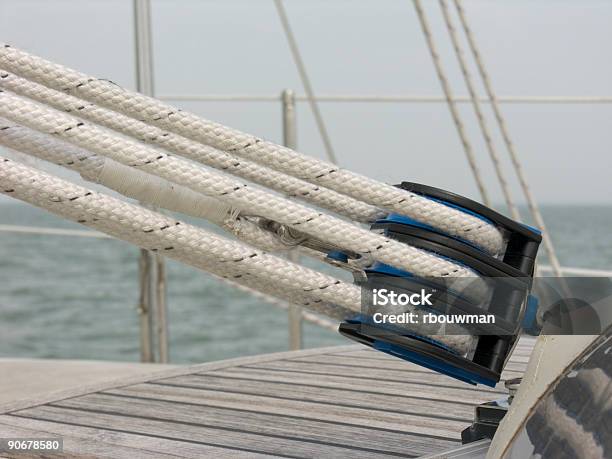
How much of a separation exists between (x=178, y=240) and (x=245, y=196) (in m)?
0.08

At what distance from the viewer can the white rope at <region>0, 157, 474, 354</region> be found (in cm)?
94

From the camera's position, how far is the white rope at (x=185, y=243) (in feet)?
3.07

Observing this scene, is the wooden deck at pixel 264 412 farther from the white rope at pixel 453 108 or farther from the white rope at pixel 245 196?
the white rope at pixel 453 108

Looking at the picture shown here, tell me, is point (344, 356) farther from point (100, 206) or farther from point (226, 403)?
point (100, 206)

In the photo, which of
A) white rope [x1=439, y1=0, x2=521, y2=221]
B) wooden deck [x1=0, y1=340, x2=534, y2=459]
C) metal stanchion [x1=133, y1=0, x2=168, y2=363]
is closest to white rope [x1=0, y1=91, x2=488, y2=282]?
wooden deck [x1=0, y1=340, x2=534, y2=459]

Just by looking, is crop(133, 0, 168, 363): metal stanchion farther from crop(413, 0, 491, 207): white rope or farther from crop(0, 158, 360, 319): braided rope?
crop(0, 158, 360, 319): braided rope

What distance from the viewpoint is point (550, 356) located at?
953 millimetres

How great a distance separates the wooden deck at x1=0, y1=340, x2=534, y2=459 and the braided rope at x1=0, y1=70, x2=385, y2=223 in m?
0.42

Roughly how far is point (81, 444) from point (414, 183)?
2.13ft

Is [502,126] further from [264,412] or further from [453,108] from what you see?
[264,412]

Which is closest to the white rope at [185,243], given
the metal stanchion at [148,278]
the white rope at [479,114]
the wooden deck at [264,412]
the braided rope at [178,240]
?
the braided rope at [178,240]

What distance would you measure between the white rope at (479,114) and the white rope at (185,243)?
127 centimetres

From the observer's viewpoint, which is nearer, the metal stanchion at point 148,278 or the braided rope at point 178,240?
the braided rope at point 178,240

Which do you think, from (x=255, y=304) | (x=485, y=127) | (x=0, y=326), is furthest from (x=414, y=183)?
(x=0, y=326)
